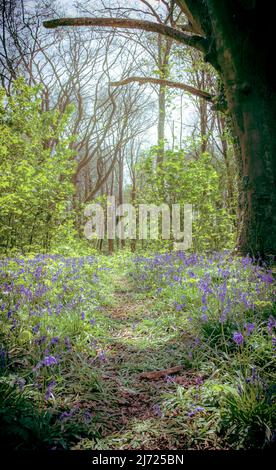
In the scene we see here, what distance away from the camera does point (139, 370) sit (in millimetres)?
2596

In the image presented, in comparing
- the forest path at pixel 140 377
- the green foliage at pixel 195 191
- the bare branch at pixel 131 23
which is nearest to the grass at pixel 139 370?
the forest path at pixel 140 377

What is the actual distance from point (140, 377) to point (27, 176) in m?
6.33

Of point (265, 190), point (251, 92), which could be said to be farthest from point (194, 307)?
point (251, 92)

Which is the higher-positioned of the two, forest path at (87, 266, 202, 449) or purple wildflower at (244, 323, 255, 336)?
purple wildflower at (244, 323, 255, 336)

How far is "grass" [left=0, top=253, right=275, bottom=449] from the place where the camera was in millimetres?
1619

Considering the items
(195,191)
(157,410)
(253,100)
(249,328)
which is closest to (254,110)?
(253,100)

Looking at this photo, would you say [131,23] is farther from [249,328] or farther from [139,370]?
[139,370]

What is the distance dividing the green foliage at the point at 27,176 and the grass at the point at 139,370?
3721mm

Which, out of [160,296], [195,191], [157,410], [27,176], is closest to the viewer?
[157,410]

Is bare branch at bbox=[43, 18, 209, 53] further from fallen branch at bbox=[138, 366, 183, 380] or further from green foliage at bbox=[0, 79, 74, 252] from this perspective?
fallen branch at bbox=[138, 366, 183, 380]

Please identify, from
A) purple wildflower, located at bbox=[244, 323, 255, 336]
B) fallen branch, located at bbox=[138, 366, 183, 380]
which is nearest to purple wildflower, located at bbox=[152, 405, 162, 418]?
fallen branch, located at bbox=[138, 366, 183, 380]

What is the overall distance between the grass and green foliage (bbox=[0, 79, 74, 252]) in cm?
372

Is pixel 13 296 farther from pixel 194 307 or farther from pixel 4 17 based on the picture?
pixel 4 17

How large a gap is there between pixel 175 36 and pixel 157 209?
18.0 ft
